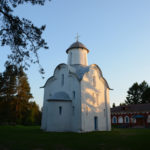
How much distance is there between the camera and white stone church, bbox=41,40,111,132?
18.6 m

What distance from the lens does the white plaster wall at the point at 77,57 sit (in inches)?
941

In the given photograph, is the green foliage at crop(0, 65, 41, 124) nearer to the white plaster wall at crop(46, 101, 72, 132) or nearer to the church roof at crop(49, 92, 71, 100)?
the church roof at crop(49, 92, 71, 100)

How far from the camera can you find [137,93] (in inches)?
1988

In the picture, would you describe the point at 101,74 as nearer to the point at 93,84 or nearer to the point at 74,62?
the point at 93,84

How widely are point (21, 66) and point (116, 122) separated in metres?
31.9

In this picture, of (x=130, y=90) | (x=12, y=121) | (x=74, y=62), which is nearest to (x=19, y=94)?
(x=12, y=121)

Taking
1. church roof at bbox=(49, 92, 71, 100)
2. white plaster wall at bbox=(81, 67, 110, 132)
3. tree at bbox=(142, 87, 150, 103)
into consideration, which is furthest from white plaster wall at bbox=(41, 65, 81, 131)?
tree at bbox=(142, 87, 150, 103)

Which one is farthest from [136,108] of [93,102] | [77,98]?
[77,98]

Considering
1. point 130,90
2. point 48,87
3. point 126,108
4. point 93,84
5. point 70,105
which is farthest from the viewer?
point 130,90

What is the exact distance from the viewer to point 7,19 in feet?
27.3

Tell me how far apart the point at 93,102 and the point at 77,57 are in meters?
7.70

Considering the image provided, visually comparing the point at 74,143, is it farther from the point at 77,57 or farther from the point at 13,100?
the point at 13,100

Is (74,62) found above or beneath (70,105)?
above

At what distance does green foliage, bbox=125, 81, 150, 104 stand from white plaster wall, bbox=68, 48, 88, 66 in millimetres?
32696
